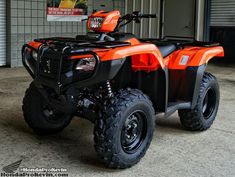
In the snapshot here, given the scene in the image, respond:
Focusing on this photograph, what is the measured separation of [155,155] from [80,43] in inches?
45.7

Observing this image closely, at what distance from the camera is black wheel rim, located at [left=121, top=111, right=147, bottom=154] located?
291 cm

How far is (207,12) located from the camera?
32.7 feet

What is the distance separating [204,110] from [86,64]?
1.81 metres

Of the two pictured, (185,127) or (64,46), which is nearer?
(64,46)

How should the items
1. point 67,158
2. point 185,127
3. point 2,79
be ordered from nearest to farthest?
point 67,158 < point 185,127 < point 2,79

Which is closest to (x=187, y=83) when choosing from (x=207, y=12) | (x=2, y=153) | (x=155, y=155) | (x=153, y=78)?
(x=153, y=78)

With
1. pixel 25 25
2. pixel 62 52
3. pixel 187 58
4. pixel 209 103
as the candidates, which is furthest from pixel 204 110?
pixel 25 25

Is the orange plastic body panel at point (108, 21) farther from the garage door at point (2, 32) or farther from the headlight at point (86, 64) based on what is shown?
the garage door at point (2, 32)

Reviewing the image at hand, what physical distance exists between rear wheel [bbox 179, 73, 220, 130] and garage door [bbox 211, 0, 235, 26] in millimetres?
6180

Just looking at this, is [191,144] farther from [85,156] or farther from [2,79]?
[2,79]

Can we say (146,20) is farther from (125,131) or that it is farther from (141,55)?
(125,131)

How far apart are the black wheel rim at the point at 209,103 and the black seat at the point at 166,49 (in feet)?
2.35

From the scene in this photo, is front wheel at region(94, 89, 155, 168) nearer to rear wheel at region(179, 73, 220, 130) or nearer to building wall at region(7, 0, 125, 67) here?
rear wheel at region(179, 73, 220, 130)

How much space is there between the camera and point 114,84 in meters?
3.35
